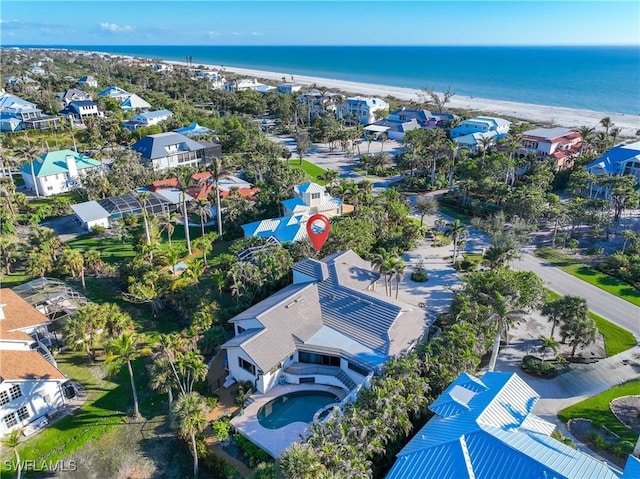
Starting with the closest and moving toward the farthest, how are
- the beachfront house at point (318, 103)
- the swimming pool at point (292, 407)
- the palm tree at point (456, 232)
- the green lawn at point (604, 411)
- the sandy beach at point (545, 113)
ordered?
the green lawn at point (604, 411) < the swimming pool at point (292, 407) < the palm tree at point (456, 232) < the sandy beach at point (545, 113) < the beachfront house at point (318, 103)

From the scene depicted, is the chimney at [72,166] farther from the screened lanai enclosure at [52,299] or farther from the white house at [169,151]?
the screened lanai enclosure at [52,299]

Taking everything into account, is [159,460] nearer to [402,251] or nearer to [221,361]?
[221,361]

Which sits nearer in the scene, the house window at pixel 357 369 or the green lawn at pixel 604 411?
the green lawn at pixel 604 411

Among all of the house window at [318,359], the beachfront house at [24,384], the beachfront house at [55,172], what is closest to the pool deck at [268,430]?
the house window at [318,359]

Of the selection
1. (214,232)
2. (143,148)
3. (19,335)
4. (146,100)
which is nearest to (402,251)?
(214,232)

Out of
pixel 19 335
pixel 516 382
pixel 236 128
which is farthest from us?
pixel 236 128

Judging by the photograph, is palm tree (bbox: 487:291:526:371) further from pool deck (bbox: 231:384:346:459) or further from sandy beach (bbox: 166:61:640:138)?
sandy beach (bbox: 166:61:640:138)
